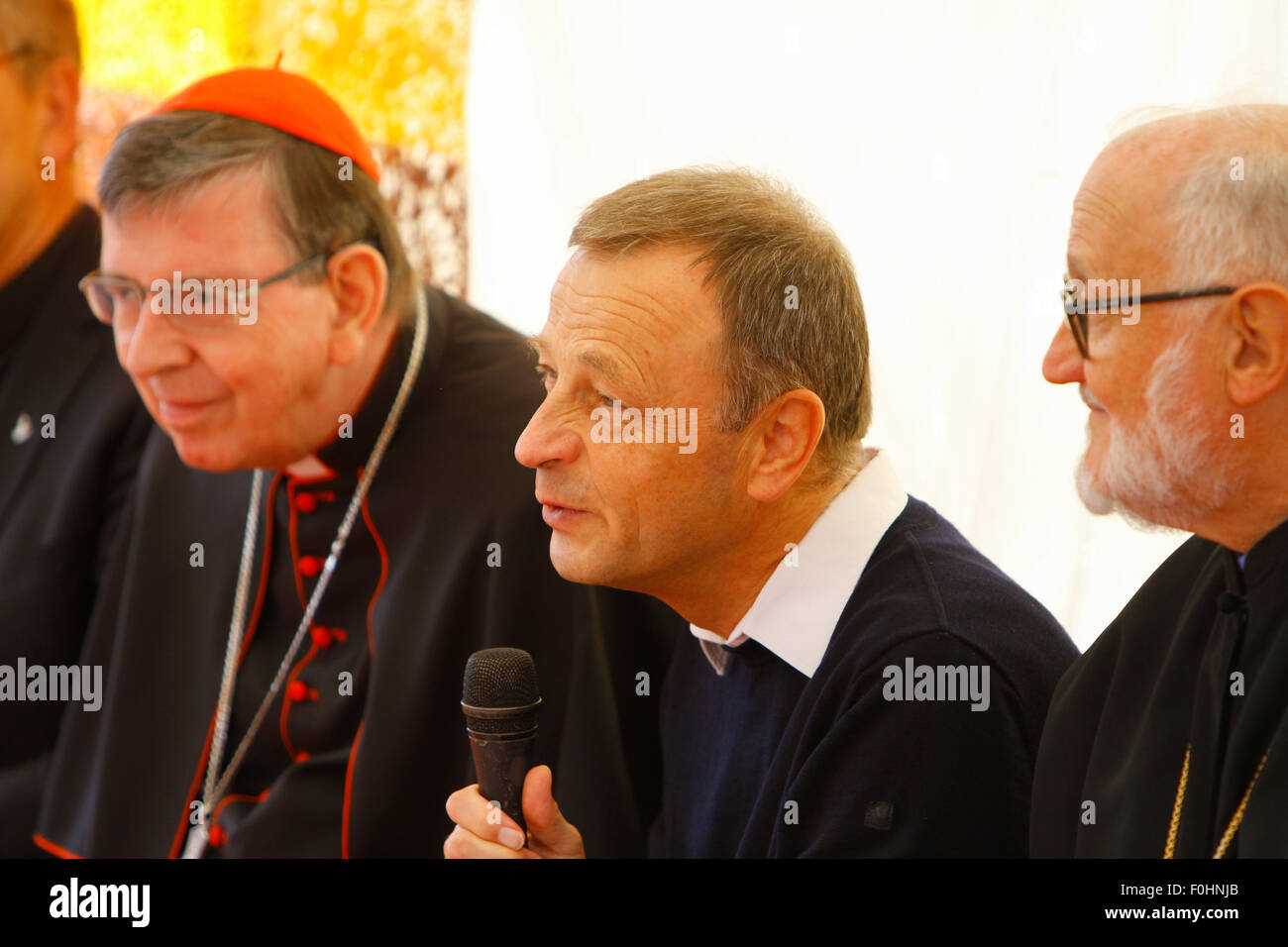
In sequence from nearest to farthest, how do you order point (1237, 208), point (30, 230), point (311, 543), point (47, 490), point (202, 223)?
point (1237, 208) → point (202, 223) → point (311, 543) → point (47, 490) → point (30, 230)

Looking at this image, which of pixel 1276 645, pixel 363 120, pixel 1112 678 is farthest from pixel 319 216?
pixel 1276 645

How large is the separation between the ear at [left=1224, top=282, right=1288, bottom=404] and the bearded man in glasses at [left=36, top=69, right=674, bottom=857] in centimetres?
122

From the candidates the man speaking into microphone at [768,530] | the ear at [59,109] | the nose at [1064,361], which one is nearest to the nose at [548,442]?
the man speaking into microphone at [768,530]

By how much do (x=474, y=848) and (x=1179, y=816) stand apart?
3.08 ft

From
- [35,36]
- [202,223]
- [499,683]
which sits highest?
[35,36]

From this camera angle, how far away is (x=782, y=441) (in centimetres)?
191

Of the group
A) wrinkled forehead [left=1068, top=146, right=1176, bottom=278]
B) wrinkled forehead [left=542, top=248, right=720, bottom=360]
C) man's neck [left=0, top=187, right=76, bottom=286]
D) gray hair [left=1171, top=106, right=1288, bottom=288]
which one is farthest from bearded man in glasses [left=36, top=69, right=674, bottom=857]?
gray hair [left=1171, top=106, right=1288, bottom=288]

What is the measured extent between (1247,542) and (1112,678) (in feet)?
0.88

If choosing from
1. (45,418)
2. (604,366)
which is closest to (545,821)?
(604,366)

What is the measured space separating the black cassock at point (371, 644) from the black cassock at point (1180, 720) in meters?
0.90

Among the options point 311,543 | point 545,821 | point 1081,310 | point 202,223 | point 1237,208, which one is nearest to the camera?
point 1237,208

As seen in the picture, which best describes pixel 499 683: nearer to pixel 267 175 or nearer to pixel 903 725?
pixel 903 725

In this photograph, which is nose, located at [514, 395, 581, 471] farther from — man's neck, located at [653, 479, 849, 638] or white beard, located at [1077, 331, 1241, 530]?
white beard, located at [1077, 331, 1241, 530]

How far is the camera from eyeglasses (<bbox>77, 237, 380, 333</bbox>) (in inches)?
92.8
